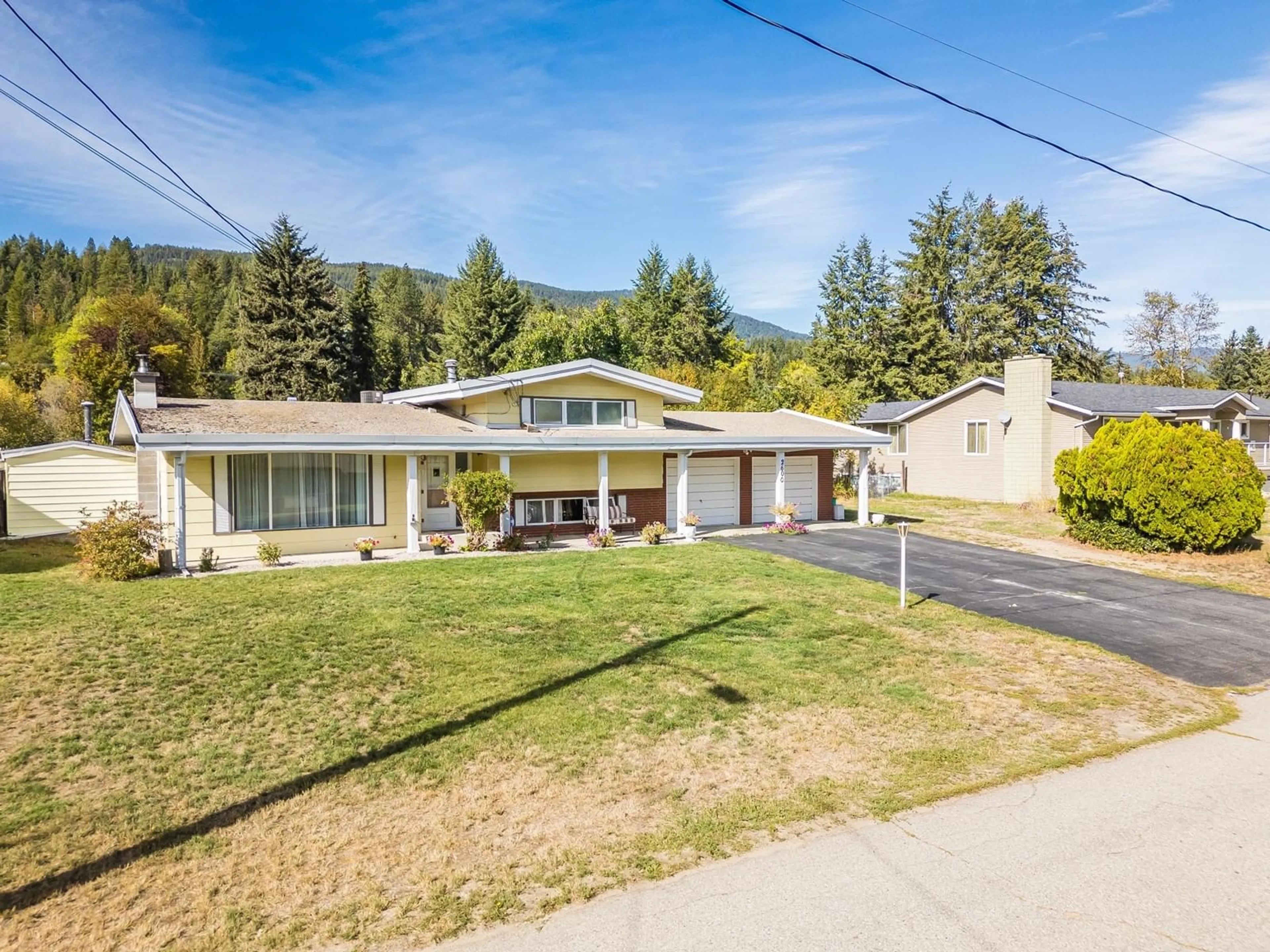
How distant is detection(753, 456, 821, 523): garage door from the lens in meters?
22.3

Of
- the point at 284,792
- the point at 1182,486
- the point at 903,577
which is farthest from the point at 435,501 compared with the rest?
the point at 1182,486

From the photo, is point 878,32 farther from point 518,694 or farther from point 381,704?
point 381,704

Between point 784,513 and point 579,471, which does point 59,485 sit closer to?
point 579,471

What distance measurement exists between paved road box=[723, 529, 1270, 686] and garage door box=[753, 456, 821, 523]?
3.57m

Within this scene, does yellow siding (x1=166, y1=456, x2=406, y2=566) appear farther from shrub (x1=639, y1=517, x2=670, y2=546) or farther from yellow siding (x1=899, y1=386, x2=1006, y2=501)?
yellow siding (x1=899, y1=386, x2=1006, y2=501)

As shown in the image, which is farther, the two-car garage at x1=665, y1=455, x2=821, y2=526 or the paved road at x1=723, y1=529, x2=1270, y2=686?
the two-car garage at x1=665, y1=455, x2=821, y2=526

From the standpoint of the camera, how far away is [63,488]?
61.9 feet

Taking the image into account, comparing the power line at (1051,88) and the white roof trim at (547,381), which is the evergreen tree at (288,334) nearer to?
the white roof trim at (547,381)

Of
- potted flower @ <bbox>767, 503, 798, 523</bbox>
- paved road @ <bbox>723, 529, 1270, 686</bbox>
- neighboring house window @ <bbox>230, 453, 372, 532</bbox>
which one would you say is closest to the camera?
paved road @ <bbox>723, 529, 1270, 686</bbox>

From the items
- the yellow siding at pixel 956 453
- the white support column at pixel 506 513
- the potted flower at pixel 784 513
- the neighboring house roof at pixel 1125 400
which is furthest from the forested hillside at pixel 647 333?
the white support column at pixel 506 513

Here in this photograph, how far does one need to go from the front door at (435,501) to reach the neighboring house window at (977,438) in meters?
22.3

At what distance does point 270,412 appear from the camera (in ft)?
56.1

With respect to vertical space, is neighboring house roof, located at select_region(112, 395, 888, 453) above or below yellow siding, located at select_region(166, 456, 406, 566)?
above

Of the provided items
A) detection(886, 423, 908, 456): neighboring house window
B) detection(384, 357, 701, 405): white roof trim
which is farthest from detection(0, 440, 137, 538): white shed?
detection(886, 423, 908, 456): neighboring house window
